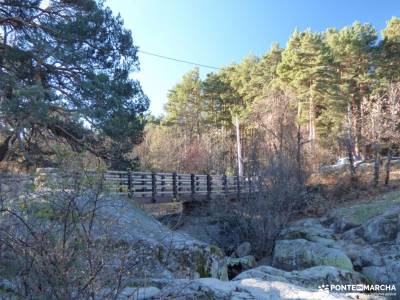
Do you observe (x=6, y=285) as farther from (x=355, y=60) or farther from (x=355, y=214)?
(x=355, y=60)

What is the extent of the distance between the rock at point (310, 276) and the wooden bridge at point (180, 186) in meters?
6.12

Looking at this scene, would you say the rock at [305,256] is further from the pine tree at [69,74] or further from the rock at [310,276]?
the pine tree at [69,74]

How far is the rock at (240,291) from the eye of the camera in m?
3.64

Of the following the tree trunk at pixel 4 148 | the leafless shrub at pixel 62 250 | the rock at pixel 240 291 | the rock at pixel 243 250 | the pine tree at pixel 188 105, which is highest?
the pine tree at pixel 188 105

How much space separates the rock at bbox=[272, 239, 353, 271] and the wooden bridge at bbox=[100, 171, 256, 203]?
15.1ft

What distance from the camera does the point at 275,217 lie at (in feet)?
40.2

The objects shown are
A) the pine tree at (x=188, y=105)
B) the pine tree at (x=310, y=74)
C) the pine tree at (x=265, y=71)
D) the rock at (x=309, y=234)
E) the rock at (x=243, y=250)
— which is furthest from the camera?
the pine tree at (x=188, y=105)

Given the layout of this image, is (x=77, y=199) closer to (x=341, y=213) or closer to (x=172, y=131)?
(x=341, y=213)

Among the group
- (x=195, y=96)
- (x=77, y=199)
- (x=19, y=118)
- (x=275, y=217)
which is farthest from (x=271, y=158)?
(x=195, y=96)

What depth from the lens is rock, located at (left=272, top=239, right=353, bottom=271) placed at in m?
7.82

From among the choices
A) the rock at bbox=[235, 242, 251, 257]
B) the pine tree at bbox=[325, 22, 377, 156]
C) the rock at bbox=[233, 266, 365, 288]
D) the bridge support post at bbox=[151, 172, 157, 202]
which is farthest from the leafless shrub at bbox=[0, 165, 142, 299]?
the pine tree at bbox=[325, 22, 377, 156]

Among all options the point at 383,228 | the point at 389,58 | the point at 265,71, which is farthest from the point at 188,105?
the point at 383,228

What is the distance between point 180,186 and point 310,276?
9.84 m

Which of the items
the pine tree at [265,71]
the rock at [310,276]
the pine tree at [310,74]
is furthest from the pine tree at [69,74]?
the pine tree at [265,71]
